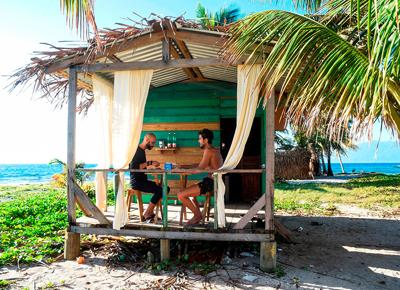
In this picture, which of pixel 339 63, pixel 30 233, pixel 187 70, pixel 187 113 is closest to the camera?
pixel 339 63

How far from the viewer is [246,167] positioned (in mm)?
10305

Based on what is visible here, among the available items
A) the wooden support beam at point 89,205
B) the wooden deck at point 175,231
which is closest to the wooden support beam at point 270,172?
the wooden deck at point 175,231

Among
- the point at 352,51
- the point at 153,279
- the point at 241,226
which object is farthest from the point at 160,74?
the point at 352,51

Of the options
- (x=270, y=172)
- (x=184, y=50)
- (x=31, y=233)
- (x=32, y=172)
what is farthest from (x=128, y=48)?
(x=32, y=172)

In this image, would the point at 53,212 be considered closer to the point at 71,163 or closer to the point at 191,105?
the point at 71,163

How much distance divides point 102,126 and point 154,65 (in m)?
1.80

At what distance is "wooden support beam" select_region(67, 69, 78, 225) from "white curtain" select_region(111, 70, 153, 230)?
77 centimetres

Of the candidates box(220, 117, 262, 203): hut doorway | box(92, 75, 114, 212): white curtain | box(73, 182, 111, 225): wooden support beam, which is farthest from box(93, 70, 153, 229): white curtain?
box(220, 117, 262, 203): hut doorway

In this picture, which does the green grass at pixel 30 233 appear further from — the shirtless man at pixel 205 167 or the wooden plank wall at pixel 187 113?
the wooden plank wall at pixel 187 113

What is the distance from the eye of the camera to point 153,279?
4.84m

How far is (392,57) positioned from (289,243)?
192 inches

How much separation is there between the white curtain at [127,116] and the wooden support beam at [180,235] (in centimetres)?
24

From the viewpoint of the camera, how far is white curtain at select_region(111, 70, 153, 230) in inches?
216

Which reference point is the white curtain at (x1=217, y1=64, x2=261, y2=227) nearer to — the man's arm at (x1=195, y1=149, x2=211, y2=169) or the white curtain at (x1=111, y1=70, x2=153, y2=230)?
the man's arm at (x1=195, y1=149, x2=211, y2=169)
